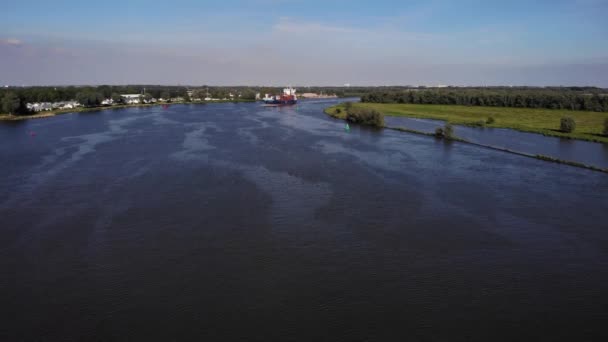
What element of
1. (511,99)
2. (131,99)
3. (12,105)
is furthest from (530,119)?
(131,99)

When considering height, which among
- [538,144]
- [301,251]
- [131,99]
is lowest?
[301,251]

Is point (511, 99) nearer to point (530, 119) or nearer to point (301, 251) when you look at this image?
point (530, 119)

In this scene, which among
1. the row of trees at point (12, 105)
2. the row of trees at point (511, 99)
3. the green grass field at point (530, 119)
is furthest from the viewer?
the row of trees at point (511, 99)

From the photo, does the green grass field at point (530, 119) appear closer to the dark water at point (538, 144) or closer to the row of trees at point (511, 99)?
the dark water at point (538, 144)

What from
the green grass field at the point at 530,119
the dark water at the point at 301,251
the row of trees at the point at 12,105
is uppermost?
the row of trees at the point at 12,105

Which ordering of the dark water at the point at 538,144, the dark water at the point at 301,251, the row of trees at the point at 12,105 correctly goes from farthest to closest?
the row of trees at the point at 12,105
the dark water at the point at 538,144
the dark water at the point at 301,251

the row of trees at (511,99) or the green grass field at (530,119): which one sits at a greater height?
the row of trees at (511,99)

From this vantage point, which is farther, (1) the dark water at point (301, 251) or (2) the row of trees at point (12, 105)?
(2) the row of trees at point (12, 105)

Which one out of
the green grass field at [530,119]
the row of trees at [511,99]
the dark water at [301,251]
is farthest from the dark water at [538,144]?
the row of trees at [511,99]
